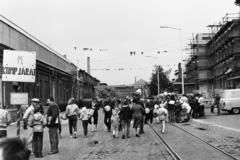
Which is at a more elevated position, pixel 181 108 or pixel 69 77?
pixel 69 77

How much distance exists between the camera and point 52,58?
42.4 metres

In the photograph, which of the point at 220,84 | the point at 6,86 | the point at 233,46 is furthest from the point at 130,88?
the point at 6,86

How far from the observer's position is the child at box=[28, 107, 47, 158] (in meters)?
9.48

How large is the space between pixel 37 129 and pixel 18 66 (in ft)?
6.34

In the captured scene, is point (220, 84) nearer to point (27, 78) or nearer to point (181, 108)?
point (181, 108)

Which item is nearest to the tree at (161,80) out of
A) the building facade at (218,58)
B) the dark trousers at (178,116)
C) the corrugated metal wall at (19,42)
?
the building facade at (218,58)

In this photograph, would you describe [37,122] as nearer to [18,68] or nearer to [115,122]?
[18,68]

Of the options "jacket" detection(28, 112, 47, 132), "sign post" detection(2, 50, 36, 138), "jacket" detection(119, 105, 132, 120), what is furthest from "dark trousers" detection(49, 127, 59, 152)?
"jacket" detection(119, 105, 132, 120)

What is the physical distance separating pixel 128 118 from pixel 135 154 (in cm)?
452

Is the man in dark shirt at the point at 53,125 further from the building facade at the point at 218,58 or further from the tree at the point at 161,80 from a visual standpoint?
the tree at the point at 161,80

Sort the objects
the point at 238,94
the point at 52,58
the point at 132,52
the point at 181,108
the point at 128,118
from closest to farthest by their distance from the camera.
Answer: the point at 128,118
the point at 181,108
the point at 238,94
the point at 132,52
the point at 52,58

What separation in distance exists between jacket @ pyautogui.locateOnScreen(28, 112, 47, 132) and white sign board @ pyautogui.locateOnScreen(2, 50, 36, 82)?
3.79ft

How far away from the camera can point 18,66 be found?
29.9 ft

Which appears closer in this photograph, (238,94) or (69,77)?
(238,94)
